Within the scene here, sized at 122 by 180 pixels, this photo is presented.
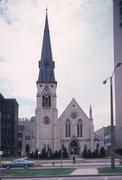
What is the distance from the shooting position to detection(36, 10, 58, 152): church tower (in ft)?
264

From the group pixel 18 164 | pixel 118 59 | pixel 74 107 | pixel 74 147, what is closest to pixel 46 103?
pixel 74 107

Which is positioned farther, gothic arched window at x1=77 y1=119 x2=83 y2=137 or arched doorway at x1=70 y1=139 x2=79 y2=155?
gothic arched window at x1=77 y1=119 x2=83 y2=137

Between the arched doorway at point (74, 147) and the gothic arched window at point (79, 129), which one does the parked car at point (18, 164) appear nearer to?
the arched doorway at point (74, 147)

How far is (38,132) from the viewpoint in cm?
8062

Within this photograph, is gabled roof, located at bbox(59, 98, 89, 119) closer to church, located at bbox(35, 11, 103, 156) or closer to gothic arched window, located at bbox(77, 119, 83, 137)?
church, located at bbox(35, 11, 103, 156)

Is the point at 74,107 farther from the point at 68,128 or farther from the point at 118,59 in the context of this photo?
the point at 118,59

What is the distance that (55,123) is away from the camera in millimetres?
81500

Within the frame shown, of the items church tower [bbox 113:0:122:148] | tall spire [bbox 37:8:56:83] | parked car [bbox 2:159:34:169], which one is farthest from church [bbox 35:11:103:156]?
parked car [bbox 2:159:34:169]

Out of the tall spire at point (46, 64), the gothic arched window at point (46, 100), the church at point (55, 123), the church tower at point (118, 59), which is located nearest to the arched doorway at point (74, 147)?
the church at point (55, 123)

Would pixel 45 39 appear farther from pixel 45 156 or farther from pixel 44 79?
pixel 45 156

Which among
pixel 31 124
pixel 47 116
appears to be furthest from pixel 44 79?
pixel 31 124

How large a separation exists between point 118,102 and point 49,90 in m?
20.6

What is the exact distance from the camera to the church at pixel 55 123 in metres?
80.8

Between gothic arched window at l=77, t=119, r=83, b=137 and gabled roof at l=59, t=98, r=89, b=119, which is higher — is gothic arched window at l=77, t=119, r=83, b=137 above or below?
below
